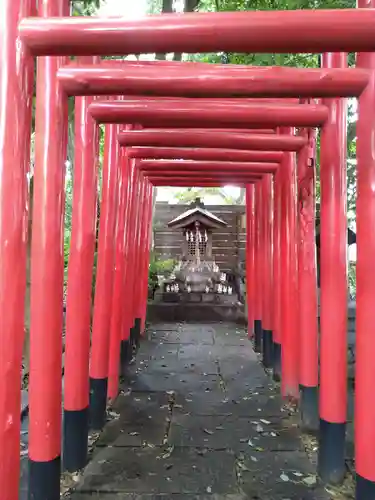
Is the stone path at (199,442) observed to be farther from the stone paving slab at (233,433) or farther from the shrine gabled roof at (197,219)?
the shrine gabled roof at (197,219)

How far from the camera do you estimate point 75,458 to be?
10.8 feet

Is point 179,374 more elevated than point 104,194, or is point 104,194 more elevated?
point 104,194

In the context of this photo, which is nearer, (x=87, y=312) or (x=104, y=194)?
(x=87, y=312)

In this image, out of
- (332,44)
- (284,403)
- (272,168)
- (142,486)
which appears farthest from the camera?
(272,168)

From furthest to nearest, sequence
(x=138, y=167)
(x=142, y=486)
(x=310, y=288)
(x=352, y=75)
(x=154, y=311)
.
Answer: (x=154, y=311) < (x=138, y=167) < (x=310, y=288) < (x=142, y=486) < (x=352, y=75)

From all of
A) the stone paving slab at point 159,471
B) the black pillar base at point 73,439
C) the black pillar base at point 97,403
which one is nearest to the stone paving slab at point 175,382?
the black pillar base at point 97,403

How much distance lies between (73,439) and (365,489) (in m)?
2.24

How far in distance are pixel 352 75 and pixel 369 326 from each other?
1639 mm

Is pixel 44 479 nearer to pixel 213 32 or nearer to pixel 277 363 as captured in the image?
pixel 213 32

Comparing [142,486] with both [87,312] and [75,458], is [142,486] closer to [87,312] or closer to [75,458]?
[75,458]

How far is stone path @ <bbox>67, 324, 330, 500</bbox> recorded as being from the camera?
309 centimetres

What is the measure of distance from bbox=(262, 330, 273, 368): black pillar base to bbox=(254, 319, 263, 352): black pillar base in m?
0.81

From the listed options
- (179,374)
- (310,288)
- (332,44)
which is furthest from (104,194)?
(179,374)

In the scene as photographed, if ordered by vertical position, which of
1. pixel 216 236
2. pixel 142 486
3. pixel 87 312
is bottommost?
pixel 142 486
